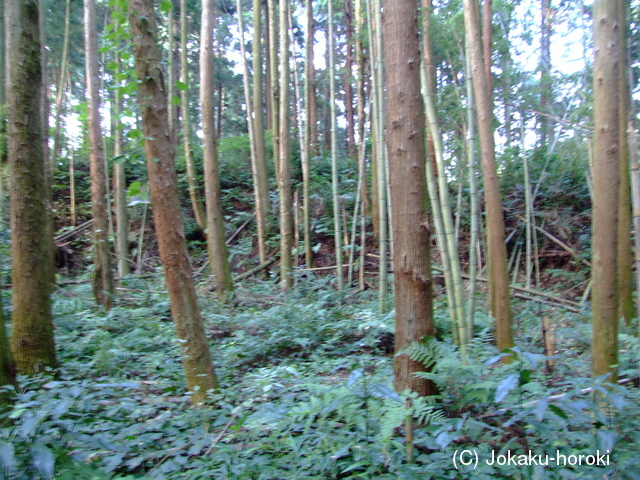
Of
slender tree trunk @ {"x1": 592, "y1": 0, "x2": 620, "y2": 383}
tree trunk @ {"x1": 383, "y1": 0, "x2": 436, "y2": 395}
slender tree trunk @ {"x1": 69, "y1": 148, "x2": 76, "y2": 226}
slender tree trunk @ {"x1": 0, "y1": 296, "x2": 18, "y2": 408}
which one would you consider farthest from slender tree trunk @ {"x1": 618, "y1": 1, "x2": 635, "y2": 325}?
slender tree trunk @ {"x1": 69, "y1": 148, "x2": 76, "y2": 226}

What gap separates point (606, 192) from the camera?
2.75 metres

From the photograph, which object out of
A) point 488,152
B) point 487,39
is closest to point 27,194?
point 488,152

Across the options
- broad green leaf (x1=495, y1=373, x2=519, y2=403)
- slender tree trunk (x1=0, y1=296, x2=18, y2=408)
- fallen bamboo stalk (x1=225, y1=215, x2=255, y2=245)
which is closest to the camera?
broad green leaf (x1=495, y1=373, x2=519, y2=403)

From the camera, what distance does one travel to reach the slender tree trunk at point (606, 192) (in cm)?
274

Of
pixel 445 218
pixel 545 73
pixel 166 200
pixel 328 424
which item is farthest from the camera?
pixel 545 73

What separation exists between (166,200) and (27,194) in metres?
1.32

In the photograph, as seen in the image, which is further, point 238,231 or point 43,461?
point 238,231

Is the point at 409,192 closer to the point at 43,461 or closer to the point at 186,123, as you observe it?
the point at 43,461

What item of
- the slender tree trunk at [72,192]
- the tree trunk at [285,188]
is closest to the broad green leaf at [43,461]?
the tree trunk at [285,188]

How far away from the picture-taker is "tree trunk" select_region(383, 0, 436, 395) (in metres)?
2.87

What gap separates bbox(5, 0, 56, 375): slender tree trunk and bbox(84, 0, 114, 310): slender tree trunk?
9.20ft

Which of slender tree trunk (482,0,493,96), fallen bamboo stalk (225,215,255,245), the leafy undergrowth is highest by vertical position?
slender tree trunk (482,0,493,96)

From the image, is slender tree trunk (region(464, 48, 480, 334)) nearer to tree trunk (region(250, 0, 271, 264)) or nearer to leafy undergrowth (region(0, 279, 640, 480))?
leafy undergrowth (region(0, 279, 640, 480))

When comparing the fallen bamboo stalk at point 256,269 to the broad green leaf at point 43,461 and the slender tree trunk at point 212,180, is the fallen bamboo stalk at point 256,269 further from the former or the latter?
the broad green leaf at point 43,461
